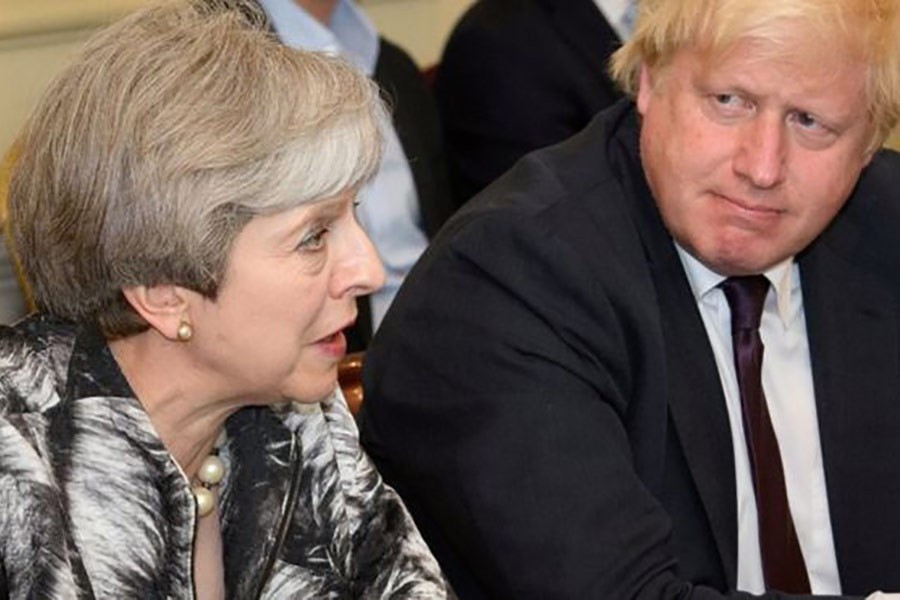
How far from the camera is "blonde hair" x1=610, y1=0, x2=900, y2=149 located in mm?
2268

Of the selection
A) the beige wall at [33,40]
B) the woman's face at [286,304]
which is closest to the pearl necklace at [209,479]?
the woman's face at [286,304]

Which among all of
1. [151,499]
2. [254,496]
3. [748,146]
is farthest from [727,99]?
[151,499]

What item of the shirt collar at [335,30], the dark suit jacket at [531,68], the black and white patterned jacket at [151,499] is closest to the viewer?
the black and white patterned jacket at [151,499]

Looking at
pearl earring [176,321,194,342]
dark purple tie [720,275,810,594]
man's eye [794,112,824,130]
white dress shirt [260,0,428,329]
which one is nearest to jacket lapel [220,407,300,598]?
pearl earring [176,321,194,342]

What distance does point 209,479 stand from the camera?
2.11 metres

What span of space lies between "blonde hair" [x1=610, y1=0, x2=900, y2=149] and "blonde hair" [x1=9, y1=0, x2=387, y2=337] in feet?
1.70

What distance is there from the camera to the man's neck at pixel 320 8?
3.78 m

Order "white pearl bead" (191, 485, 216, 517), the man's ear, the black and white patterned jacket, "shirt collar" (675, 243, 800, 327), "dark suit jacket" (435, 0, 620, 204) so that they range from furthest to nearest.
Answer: "dark suit jacket" (435, 0, 620, 204)
"shirt collar" (675, 243, 800, 327)
"white pearl bead" (191, 485, 216, 517)
the man's ear
the black and white patterned jacket

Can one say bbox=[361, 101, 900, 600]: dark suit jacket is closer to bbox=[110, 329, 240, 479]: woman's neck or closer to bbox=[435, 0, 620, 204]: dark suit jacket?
bbox=[110, 329, 240, 479]: woman's neck

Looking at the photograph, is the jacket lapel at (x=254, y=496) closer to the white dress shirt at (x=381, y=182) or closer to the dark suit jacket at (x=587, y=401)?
the dark suit jacket at (x=587, y=401)

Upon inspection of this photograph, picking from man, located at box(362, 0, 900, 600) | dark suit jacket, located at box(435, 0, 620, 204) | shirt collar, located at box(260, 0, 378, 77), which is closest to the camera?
man, located at box(362, 0, 900, 600)

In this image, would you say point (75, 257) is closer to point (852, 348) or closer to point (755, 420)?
point (755, 420)

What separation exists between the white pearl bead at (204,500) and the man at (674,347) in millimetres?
294

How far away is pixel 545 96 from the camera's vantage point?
3811 mm
